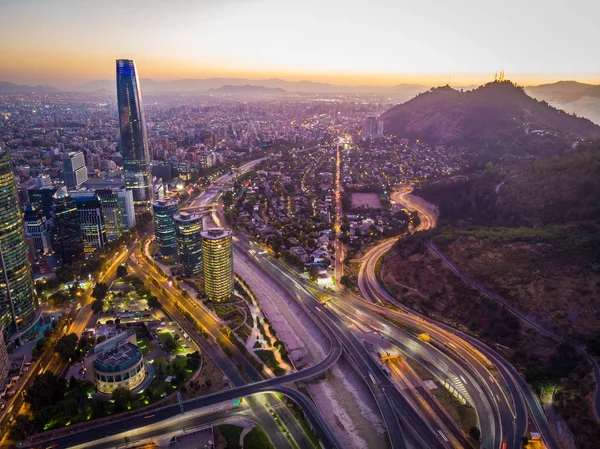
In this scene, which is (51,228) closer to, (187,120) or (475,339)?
(475,339)

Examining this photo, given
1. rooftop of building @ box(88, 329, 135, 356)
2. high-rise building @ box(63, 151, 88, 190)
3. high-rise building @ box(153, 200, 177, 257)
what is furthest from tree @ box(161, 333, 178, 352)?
high-rise building @ box(63, 151, 88, 190)

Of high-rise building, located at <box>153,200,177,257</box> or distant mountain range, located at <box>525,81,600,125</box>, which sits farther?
distant mountain range, located at <box>525,81,600,125</box>

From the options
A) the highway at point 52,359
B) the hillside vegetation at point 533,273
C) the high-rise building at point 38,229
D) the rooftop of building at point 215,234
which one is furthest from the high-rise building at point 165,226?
the hillside vegetation at point 533,273

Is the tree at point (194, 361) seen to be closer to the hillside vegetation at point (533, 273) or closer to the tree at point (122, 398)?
the tree at point (122, 398)

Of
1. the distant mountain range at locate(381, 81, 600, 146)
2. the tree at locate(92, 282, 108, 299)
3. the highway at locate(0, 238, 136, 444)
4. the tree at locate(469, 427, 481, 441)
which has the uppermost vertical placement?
the distant mountain range at locate(381, 81, 600, 146)

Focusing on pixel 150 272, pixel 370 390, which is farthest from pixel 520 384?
pixel 150 272

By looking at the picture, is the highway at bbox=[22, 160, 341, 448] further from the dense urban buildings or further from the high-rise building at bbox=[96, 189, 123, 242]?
the high-rise building at bbox=[96, 189, 123, 242]
